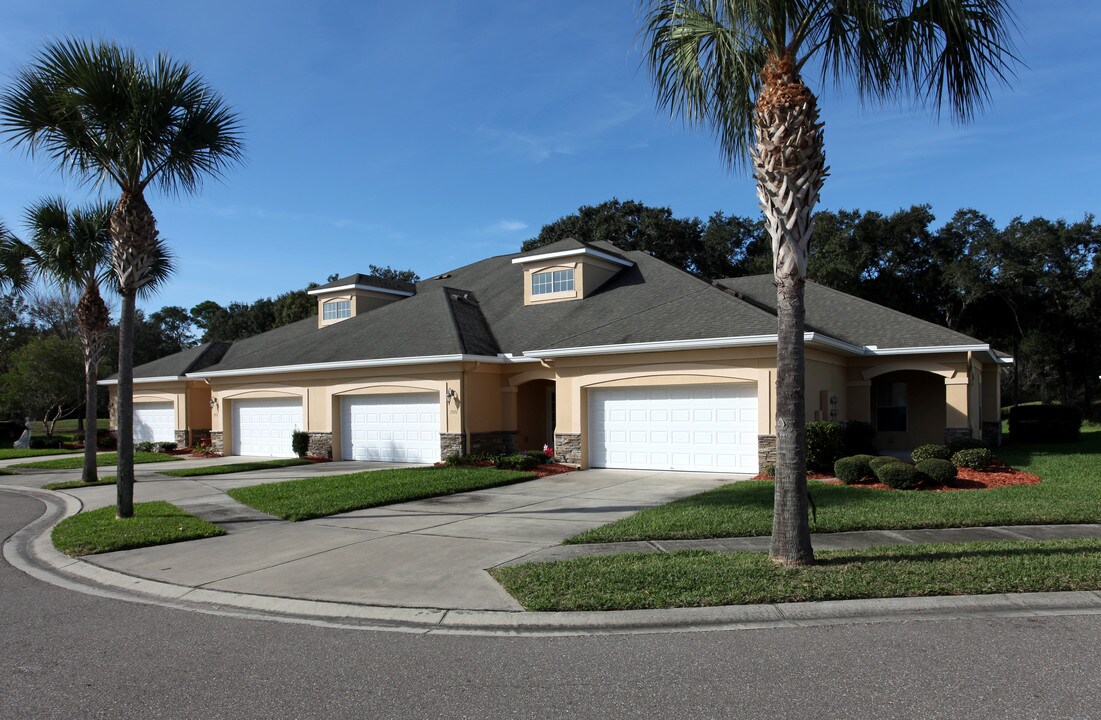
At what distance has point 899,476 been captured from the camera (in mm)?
13203

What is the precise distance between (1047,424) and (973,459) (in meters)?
12.9

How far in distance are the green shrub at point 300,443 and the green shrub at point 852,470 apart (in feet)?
49.4

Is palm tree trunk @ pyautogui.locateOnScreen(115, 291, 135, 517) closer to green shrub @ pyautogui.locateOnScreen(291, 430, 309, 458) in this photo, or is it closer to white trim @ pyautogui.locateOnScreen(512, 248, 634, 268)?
green shrub @ pyautogui.locateOnScreen(291, 430, 309, 458)

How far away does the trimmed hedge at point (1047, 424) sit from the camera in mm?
24984

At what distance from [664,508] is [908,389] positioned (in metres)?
14.4

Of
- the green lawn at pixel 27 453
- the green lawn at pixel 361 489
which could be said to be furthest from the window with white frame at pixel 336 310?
the green lawn at pixel 361 489

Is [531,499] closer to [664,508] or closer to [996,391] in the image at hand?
[664,508]

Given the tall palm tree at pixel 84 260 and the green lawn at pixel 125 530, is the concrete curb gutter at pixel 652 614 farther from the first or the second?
the tall palm tree at pixel 84 260

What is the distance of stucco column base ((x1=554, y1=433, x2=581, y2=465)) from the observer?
18.1 metres

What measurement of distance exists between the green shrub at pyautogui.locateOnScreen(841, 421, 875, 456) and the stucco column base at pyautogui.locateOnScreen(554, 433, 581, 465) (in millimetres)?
6390

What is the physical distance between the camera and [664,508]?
37.8ft

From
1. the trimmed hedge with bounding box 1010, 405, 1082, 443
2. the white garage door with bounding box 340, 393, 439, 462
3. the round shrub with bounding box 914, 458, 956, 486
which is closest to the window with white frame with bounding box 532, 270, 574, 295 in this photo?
the white garage door with bounding box 340, 393, 439, 462

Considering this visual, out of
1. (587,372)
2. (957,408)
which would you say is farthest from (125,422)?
(957,408)

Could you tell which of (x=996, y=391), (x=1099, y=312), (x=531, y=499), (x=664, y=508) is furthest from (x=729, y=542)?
(x=1099, y=312)
